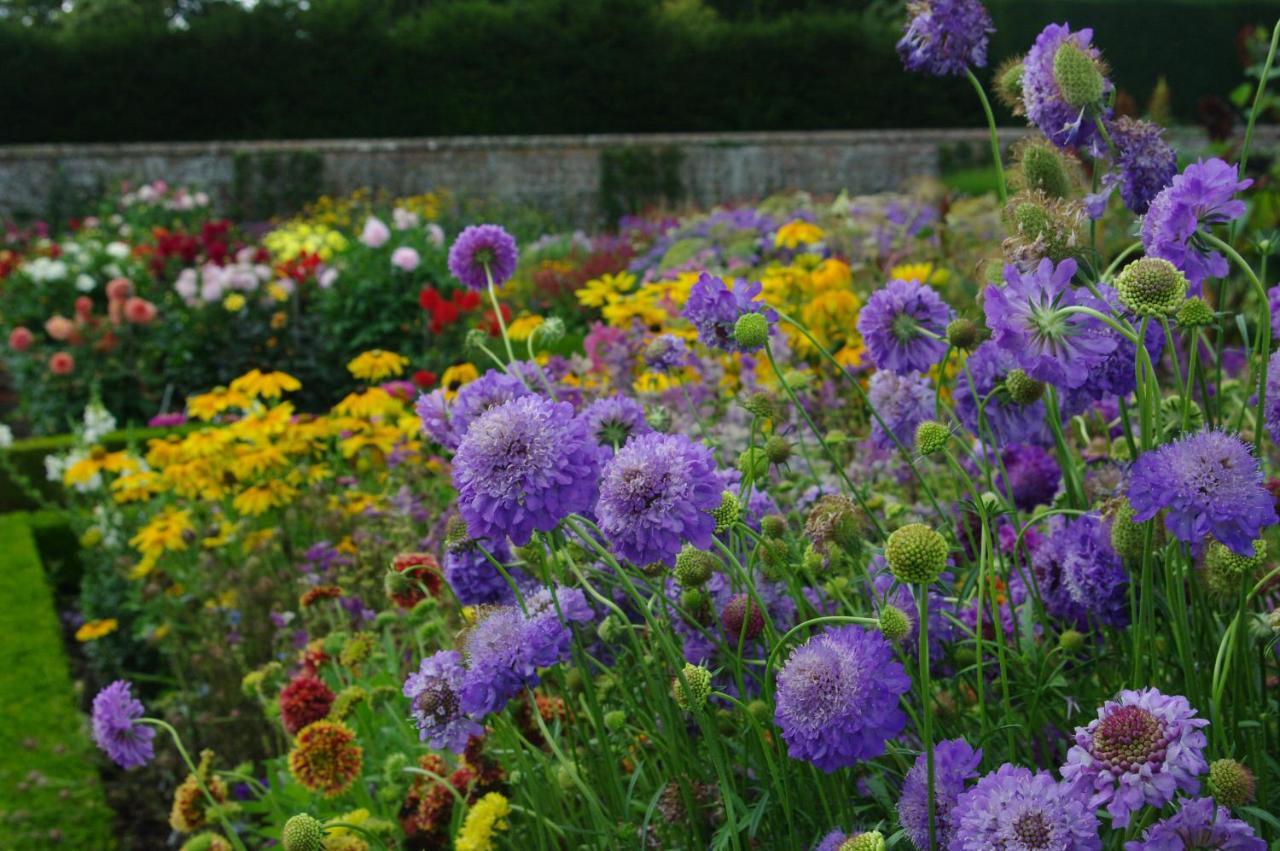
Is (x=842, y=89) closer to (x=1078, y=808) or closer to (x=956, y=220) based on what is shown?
(x=956, y=220)

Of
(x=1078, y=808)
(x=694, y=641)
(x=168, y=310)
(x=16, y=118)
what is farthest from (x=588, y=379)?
(x=16, y=118)

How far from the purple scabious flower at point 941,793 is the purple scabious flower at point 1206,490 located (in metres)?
0.27

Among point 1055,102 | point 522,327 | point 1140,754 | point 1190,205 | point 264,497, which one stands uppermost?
point 1055,102

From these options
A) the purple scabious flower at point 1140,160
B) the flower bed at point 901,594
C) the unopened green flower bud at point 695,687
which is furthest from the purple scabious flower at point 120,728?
the purple scabious flower at point 1140,160

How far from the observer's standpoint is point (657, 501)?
1068 millimetres

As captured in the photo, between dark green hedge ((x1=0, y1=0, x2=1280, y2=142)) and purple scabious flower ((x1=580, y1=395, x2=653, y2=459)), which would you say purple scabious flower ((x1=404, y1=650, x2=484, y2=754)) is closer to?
purple scabious flower ((x1=580, y1=395, x2=653, y2=459))

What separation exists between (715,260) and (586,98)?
11019mm

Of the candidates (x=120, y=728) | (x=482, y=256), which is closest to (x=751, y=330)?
(x=482, y=256)

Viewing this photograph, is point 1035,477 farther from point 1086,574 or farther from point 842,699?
point 842,699

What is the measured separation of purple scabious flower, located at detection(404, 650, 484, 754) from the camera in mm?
1429

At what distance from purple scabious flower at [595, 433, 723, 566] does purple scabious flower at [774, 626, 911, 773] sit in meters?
0.15

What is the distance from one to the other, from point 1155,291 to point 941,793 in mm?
484

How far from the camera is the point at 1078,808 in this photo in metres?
0.89

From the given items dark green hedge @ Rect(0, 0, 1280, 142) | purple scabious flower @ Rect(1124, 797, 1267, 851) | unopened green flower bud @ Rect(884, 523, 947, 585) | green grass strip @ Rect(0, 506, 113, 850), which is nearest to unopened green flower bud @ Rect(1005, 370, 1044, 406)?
unopened green flower bud @ Rect(884, 523, 947, 585)
